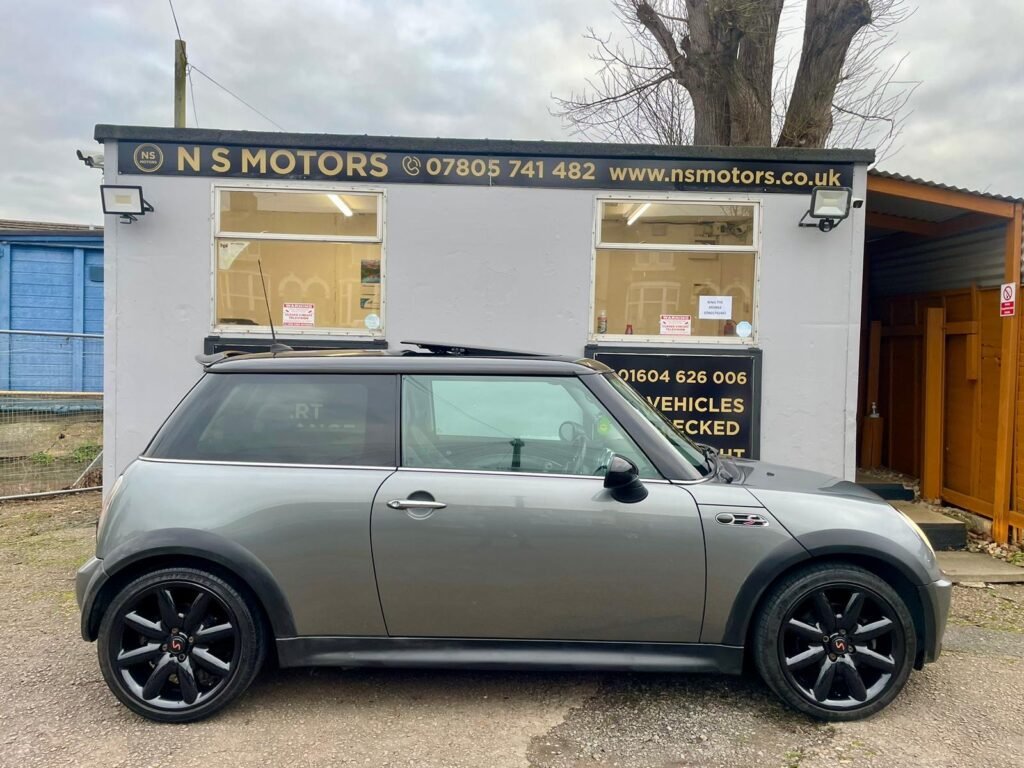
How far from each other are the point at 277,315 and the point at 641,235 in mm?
3468

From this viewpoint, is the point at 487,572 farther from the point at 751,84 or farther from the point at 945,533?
the point at 751,84

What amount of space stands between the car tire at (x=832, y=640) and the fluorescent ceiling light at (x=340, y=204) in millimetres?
4821

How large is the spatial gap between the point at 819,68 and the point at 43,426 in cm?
1054

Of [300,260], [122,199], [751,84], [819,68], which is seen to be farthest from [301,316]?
[819,68]

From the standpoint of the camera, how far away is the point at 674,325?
627 cm

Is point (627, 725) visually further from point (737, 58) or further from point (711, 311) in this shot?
point (737, 58)

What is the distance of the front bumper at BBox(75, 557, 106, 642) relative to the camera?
118 inches

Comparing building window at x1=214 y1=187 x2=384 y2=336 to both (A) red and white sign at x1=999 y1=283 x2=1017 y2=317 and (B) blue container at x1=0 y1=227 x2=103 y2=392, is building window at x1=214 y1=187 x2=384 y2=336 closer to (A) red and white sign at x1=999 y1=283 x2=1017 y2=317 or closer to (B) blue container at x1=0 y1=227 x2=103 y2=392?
(A) red and white sign at x1=999 y1=283 x2=1017 y2=317

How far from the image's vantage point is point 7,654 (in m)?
3.73

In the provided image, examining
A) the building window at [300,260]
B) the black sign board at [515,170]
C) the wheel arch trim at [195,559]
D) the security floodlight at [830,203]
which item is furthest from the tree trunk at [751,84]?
the wheel arch trim at [195,559]

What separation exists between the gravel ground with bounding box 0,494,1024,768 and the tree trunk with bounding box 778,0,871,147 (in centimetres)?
704

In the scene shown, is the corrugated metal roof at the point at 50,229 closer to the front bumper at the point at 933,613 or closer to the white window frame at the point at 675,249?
the white window frame at the point at 675,249

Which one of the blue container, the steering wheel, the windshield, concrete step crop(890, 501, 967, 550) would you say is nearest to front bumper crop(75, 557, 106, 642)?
the steering wheel

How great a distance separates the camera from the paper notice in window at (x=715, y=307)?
621cm
